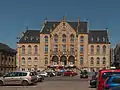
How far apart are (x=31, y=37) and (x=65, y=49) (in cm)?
1257

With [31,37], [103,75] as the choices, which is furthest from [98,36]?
[103,75]

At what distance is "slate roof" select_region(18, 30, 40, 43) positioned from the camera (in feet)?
366

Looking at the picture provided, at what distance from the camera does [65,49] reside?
361ft

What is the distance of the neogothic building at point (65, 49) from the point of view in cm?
10894

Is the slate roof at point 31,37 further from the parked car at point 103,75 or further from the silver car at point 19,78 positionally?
the parked car at point 103,75

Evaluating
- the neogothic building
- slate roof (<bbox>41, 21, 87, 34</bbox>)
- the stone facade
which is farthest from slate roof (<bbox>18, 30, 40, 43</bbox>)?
the stone facade

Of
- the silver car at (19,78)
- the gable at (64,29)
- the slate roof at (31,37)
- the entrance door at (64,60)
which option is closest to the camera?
the silver car at (19,78)

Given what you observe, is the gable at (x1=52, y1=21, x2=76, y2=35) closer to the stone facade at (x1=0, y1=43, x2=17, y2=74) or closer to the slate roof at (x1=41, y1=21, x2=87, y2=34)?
the slate roof at (x1=41, y1=21, x2=87, y2=34)

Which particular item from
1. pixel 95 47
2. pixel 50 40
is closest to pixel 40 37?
pixel 50 40

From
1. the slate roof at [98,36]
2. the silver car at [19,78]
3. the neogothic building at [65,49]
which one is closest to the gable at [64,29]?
the neogothic building at [65,49]

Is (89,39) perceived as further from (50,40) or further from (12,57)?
(12,57)

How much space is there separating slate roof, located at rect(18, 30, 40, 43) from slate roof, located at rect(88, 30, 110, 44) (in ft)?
58.3

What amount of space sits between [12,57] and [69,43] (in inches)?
1039

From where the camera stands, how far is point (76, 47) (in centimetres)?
10975
